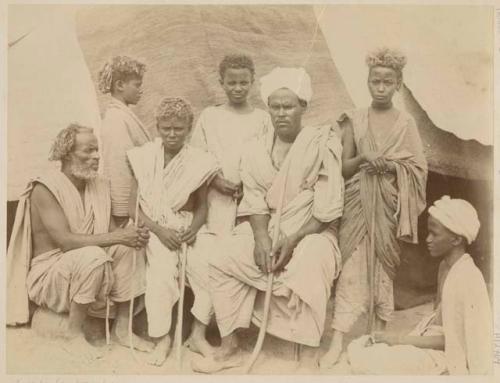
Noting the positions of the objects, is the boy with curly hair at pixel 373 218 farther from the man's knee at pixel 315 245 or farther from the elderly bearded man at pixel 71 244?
the elderly bearded man at pixel 71 244

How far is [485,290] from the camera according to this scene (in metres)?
4.53

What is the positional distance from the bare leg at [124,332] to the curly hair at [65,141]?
0.87 metres

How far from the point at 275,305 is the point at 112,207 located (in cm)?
105

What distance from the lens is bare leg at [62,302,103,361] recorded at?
4.45 m

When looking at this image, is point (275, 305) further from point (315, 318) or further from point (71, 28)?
point (71, 28)

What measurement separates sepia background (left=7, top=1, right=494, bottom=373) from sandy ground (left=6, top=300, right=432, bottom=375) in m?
0.64

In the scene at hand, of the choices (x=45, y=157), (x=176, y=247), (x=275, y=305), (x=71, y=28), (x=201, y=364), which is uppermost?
(x=71, y=28)

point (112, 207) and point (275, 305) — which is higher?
point (112, 207)

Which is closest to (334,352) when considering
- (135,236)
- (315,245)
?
(315,245)

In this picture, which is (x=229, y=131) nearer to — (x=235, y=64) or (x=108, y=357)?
(x=235, y=64)

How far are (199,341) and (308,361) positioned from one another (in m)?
0.61

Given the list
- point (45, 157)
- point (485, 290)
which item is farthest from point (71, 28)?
point (485, 290)

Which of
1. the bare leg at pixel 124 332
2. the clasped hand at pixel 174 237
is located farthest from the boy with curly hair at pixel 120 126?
the bare leg at pixel 124 332

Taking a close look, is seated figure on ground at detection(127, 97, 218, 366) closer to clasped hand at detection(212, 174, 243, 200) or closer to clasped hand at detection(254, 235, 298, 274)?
clasped hand at detection(212, 174, 243, 200)
